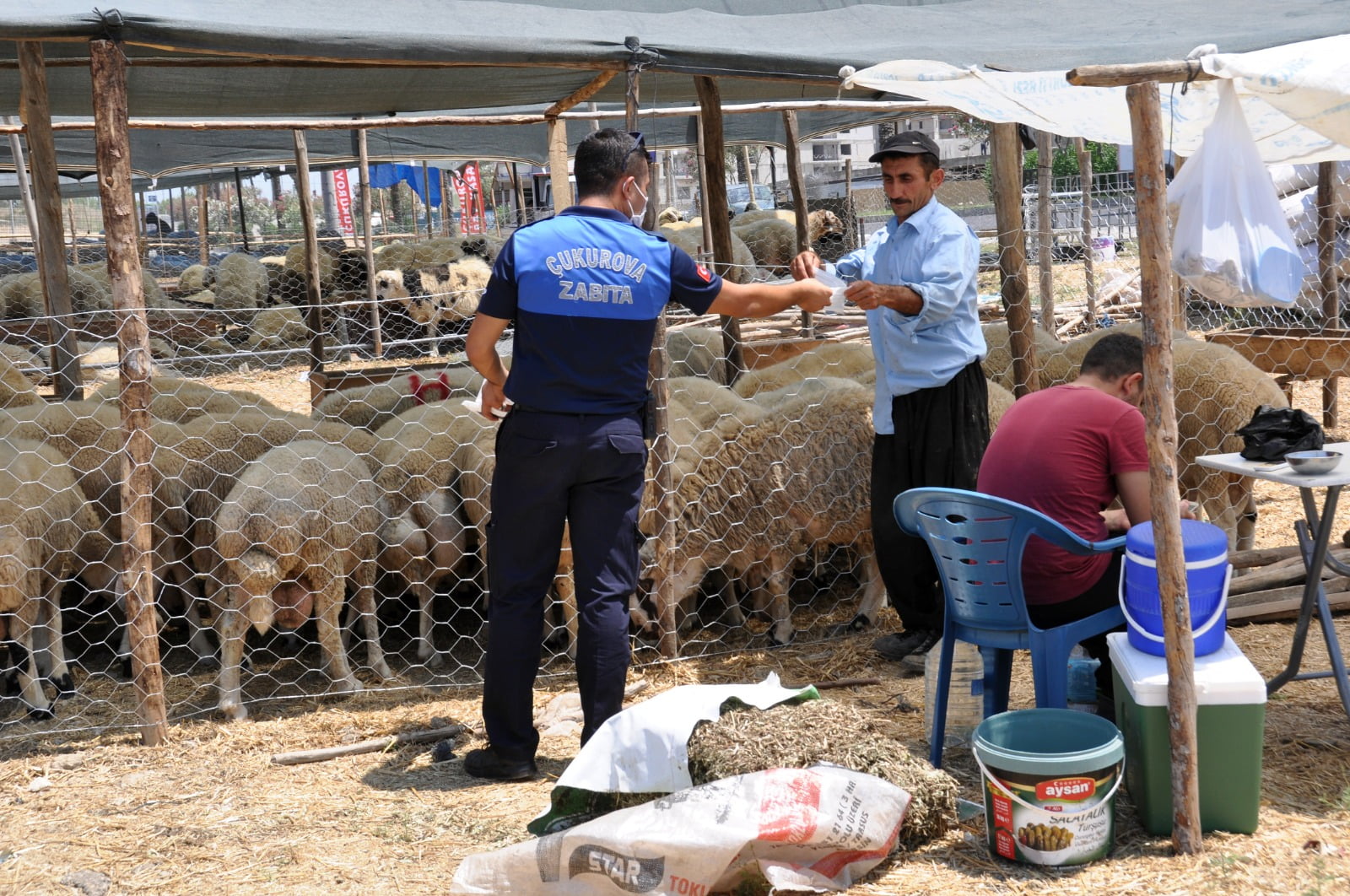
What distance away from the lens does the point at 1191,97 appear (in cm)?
513

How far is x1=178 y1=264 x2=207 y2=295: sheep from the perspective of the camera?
17.9 m

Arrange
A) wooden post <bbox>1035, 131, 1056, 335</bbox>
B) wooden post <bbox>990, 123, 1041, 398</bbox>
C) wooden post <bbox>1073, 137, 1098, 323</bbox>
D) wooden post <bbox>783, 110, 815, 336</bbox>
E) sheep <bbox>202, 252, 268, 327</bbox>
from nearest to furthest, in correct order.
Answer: wooden post <bbox>990, 123, 1041, 398</bbox> < wooden post <bbox>1035, 131, 1056, 335</bbox> < wooden post <bbox>783, 110, 815, 336</bbox> < wooden post <bbox>1073, 137, 1098, 323</bbox> < sheep <bbox>202, 252, 268, 327</bbox>

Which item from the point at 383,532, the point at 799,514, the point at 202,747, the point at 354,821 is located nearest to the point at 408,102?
the point at 383,532

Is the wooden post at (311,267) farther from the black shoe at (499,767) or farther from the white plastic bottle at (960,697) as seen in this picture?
the white plastic bottle at (960,697)

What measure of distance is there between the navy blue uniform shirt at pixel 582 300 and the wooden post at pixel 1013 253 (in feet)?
7.31

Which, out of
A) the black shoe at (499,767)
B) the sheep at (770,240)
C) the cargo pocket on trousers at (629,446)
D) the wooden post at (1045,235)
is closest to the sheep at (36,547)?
the black shoe at (499,767)

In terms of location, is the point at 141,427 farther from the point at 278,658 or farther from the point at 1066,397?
the point at 1066,397

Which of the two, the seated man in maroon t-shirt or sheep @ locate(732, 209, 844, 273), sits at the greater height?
sheep @ locate(732, 209, 844, 273)

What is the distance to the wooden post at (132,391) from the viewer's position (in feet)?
Result: 13.9

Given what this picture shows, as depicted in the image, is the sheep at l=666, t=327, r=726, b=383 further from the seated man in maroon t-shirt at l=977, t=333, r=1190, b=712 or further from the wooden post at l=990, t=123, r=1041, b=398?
the seated man in maroon t-shirt at l=977, t=333, r=1190, b=712

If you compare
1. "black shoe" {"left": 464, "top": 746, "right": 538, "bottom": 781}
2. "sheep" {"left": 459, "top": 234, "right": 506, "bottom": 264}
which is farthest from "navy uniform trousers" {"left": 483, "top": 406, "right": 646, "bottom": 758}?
"sheep" {"left": 459, "top": 234, "right": 506, "bottom": 264}

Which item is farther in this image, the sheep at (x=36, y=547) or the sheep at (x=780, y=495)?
the sheep at (x=780, y=495)

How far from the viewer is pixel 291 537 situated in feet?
15.7

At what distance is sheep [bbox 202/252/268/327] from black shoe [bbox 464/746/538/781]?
42.5 feet
